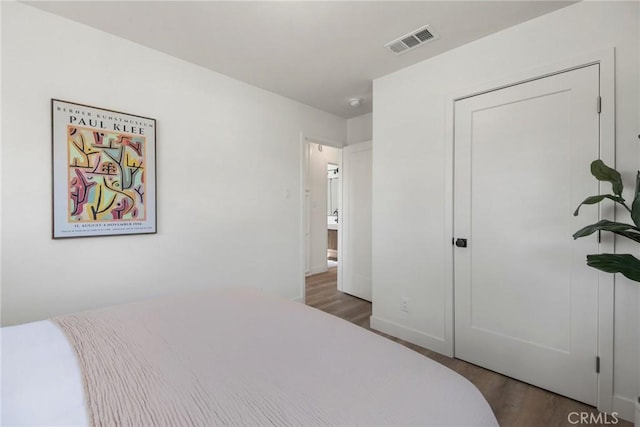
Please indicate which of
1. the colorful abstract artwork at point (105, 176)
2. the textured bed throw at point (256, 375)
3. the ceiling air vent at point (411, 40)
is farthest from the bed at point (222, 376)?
the ceiling air vent at point (411, 40)

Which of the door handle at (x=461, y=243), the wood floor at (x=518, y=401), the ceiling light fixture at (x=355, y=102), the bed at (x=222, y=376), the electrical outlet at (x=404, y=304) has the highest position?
the ceiling light fixture at (x=355, y=102)

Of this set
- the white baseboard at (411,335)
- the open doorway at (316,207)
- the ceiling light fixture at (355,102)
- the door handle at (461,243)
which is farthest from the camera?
the open doorway at (316,207)

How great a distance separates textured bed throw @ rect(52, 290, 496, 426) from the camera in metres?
0.70

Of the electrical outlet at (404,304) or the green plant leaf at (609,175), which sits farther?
the electrical outlet at (404,304)

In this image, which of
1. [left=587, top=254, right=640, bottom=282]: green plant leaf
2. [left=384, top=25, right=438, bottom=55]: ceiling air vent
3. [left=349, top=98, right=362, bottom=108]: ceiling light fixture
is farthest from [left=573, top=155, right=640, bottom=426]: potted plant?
[left=349, top=98, right=362, bottom=108]: ceiling light fixture

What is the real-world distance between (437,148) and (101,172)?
2.52 m

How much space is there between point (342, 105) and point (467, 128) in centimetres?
165

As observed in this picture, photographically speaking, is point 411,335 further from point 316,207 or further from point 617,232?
point 316,207

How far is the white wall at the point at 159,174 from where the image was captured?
1751mm

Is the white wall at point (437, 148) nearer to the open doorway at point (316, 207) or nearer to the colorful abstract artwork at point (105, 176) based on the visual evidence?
the colorful abstract artwork at point (105, 176)

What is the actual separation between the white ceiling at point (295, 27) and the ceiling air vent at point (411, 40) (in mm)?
45

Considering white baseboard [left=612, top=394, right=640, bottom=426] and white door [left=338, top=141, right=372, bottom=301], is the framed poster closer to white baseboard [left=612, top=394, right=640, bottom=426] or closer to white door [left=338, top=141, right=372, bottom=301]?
white door [left=338, top=141, right=372, bottom=301]

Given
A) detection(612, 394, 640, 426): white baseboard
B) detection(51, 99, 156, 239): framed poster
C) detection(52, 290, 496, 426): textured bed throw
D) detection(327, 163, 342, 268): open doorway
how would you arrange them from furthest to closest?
detection(327, 163, 342, 268): open doorway < detection(51, 99, 156, 239): framed poster < detection(612, 394, 640, 426): white baseboard < detection(52, 290, 496, 426): textured bed throw

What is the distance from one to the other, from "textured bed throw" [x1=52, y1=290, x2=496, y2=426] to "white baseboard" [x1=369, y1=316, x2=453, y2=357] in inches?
62.0
